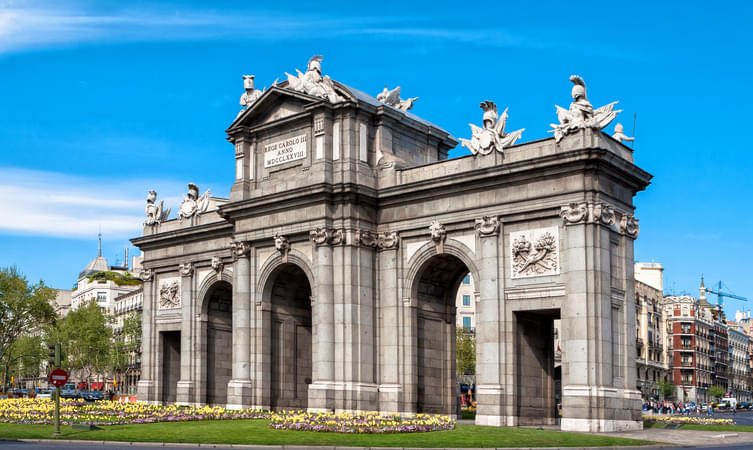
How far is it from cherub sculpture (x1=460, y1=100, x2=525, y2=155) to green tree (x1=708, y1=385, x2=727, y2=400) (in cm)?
12291

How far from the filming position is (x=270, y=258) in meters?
50.1

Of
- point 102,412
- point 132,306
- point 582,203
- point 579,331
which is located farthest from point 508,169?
point 132,306

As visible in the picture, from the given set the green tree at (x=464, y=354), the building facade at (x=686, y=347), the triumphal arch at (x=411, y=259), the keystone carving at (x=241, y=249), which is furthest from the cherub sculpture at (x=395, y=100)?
the building facade at (x=686, y=347)

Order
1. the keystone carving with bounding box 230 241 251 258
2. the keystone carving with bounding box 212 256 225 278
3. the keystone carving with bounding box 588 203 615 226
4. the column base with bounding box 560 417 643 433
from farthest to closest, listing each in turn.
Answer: the keystone carving with bounding box 212 256 225 278
the keystone carving with bounding box 230 241 251 258
the keystone carving with bounding box 588 203 615 226
the column base with bounding box 560 417 643 433

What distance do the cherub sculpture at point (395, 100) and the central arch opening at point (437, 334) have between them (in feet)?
34.5

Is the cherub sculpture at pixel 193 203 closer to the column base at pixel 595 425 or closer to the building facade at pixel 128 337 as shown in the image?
the column base at pixel 595 425

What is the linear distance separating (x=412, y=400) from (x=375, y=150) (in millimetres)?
13472

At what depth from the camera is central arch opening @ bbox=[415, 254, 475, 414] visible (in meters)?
47.5

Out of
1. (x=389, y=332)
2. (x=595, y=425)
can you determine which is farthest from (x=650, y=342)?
(x=595, y=425)

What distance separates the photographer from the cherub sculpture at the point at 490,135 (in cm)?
4394

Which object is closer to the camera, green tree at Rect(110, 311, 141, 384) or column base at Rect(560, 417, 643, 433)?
column base at Rect(560, 417, 643, 433)

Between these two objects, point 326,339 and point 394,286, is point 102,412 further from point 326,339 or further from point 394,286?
point 394,286

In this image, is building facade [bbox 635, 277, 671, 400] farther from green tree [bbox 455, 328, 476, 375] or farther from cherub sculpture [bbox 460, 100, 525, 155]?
cherub sculpture [bbox 460, 100, 525, 155]

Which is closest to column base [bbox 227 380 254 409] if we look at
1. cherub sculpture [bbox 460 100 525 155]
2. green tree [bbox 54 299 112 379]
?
cherub sculpture [bbox 460 100 525 155]
